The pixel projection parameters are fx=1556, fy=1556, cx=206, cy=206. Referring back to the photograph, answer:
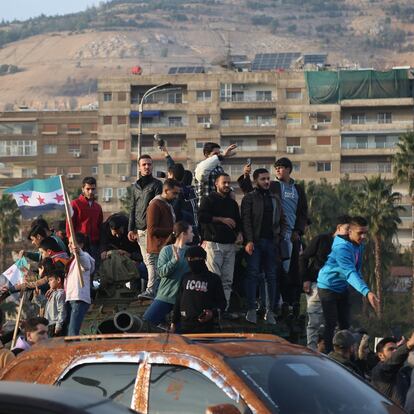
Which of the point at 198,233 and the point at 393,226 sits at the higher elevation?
the point at 198,233

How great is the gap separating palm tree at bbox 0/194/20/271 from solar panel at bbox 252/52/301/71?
4544cm

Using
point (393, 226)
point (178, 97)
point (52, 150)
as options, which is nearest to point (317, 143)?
point (178, 97)

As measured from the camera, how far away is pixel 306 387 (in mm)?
8891

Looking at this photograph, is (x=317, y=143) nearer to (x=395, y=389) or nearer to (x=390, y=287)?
(x=390, y=287)

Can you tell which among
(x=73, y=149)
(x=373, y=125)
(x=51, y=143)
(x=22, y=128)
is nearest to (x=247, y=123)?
(x=373, y=125)

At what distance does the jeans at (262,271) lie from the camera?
1725 centimetres

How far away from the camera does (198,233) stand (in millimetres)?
18156

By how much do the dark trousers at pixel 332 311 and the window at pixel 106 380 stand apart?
708cm

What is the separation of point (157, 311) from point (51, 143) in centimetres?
14725

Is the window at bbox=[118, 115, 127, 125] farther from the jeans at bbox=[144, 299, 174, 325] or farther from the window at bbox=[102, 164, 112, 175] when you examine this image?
the jeans at bbox=[144, 299, 174, 325]

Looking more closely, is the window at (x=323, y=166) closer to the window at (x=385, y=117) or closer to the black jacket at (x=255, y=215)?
the window at (x=385, y=117)

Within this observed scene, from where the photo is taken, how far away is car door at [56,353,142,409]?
907cm

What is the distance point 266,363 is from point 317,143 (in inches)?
4933

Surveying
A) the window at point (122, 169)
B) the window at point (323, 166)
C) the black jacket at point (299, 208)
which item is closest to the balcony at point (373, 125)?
the window at point (323, 166)
